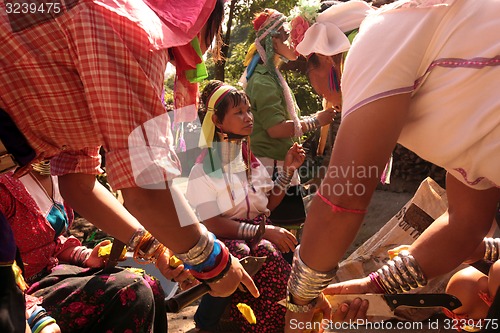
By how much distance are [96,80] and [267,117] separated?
8.52 ft

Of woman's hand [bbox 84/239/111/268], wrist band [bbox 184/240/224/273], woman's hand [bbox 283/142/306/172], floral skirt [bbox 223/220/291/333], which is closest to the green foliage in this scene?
woman's hand [bbox 283/142/306/172]

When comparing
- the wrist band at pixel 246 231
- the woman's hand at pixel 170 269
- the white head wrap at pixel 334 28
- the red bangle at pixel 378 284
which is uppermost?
the white head wrap at pixel 334 28

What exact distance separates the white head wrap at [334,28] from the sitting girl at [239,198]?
0.75 meters

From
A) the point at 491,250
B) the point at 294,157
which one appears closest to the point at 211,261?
the point at 491,250

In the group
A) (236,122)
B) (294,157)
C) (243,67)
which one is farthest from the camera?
(243,67)

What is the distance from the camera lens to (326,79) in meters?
2.71

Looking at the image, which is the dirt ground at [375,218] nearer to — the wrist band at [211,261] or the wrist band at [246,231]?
the wrist band at [246,231]

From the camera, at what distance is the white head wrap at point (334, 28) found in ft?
8.77

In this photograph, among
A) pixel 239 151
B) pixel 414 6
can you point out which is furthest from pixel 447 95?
pixel 239 151

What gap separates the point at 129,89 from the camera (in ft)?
4.70

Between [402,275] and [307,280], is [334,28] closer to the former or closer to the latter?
[402,275]

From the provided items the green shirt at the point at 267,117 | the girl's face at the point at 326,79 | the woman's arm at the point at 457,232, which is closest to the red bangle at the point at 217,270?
the woman's arm at the point at 457,232

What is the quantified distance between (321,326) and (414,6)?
1.12 metres

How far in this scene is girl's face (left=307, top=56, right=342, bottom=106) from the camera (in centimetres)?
268
